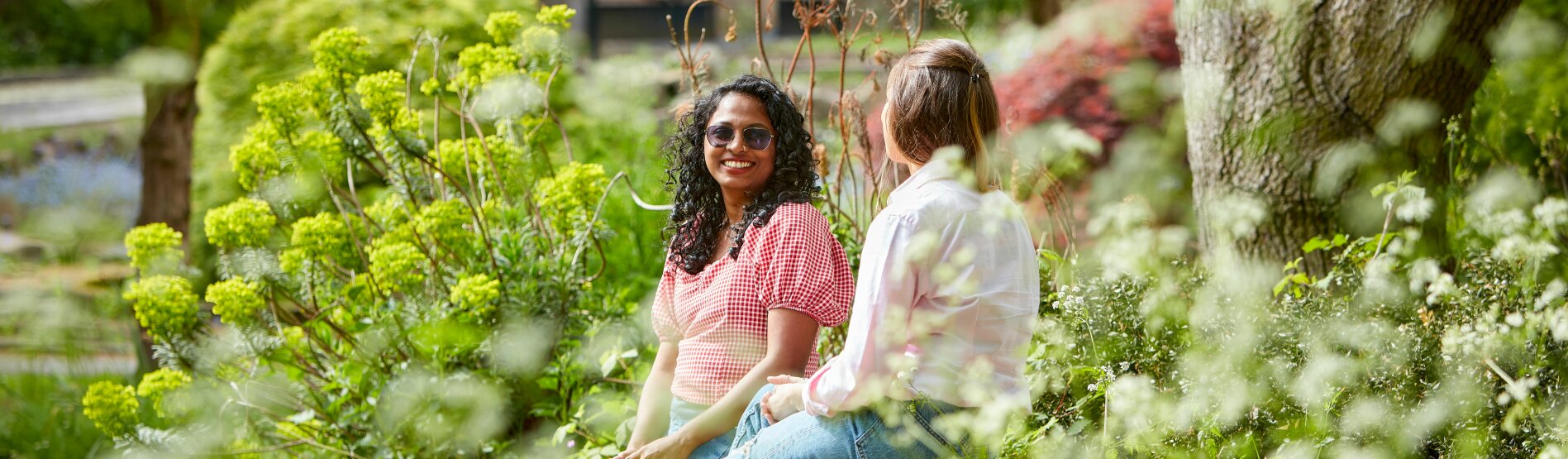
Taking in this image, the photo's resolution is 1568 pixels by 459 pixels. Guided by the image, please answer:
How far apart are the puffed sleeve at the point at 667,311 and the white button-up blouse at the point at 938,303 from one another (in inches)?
25.3

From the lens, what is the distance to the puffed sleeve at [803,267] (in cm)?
203

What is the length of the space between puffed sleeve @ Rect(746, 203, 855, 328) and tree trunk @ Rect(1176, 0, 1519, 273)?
4.39 feet

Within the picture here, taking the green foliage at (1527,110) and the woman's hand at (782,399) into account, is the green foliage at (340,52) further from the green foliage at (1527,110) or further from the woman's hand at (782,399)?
the green foliage at (1527,110)

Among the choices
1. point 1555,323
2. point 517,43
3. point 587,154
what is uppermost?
point 517,43

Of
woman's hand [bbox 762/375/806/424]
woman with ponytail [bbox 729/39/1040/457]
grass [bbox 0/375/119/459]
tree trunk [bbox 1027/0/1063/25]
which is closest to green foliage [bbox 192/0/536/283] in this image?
grass [bbox 0/375/119/459]

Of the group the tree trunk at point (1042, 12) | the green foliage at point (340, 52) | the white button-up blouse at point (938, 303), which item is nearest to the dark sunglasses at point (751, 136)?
the white button-up blouse at point (938, 303)

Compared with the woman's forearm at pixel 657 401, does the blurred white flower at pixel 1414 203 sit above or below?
above

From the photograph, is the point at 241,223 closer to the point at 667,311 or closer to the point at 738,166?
the point at 667,311

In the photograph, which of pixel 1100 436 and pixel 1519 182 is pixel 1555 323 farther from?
pixel 1519 182

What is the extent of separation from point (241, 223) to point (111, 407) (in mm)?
542

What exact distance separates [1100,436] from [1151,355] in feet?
1.30

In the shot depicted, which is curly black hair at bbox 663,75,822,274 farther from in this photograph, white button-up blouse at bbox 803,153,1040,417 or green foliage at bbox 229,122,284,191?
green foliage at bbox 229,122,284,191

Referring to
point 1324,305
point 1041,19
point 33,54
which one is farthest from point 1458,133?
point 1041,19

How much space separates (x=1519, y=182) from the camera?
9.18ft
